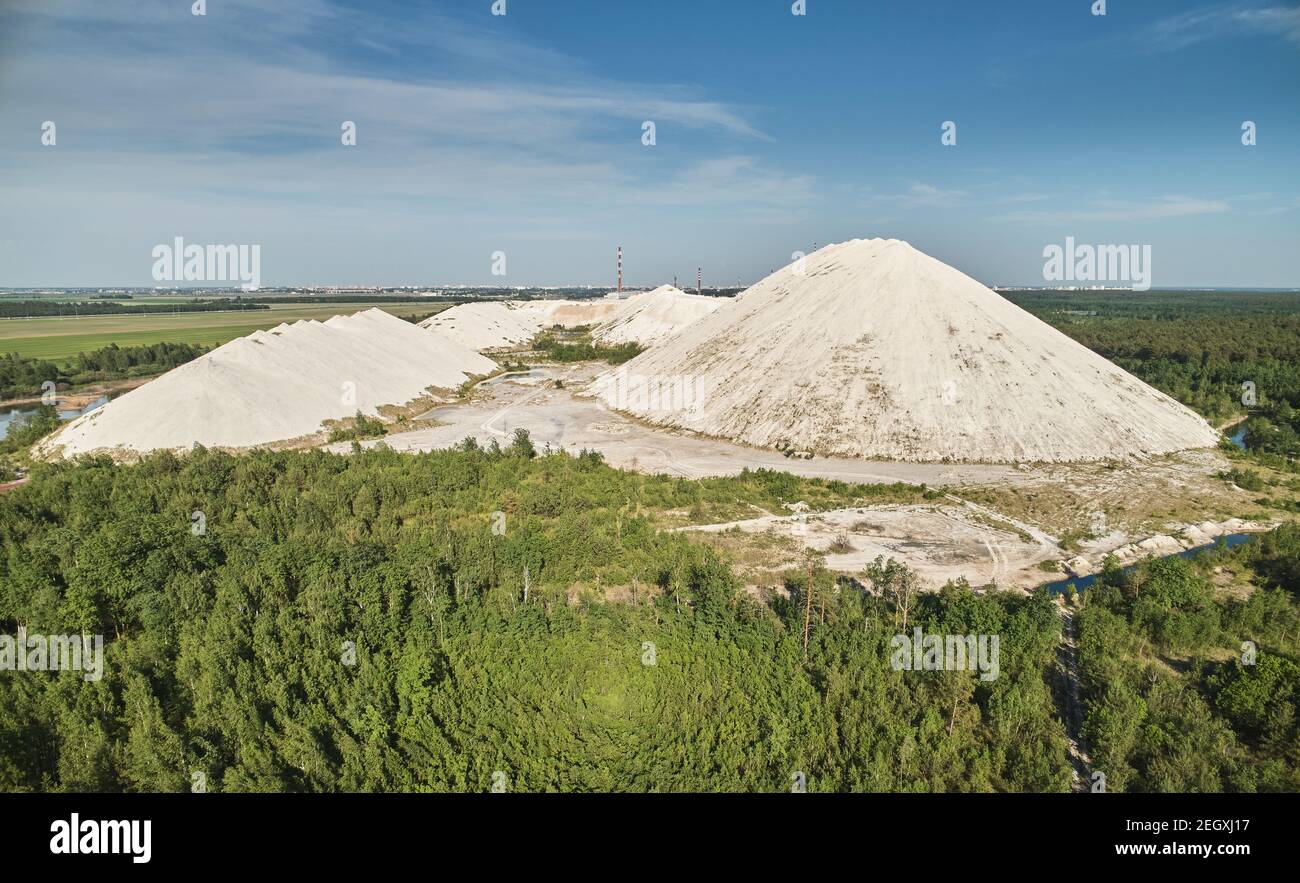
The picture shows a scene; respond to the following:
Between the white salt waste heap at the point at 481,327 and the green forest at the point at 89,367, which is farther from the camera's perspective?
the white salt waste heap at the point at 481,327

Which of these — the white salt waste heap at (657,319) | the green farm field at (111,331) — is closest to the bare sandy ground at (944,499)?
the white salt waste heap at (657,319)

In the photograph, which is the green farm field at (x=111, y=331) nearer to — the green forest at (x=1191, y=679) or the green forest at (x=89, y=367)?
the green forest at (x=89, y=367)

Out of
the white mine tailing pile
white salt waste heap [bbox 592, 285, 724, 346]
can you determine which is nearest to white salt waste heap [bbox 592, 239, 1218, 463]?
white salt waste heap [bbox 592, 285, 724, 346]

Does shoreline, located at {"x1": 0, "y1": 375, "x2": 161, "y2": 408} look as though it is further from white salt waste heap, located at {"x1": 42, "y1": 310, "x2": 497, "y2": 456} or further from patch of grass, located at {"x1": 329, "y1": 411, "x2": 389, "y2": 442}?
patch of grass, located at {"x1": 329, "y1": 411, "x2": 389, "y2": 442}

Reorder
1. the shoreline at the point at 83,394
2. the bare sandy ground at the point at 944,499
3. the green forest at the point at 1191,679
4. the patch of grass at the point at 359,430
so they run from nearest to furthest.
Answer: the green forest at the point at 1191,679, the bare sandy ground at the point at 944,499, the patch of grass at the point at 359,430, the shoreline at the point at 83,394

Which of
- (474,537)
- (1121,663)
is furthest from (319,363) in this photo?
(1121,663)

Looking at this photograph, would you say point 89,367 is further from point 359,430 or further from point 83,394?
point 359,430

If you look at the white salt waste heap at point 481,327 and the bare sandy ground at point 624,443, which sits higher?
the white salt waste heap at point 481,327
